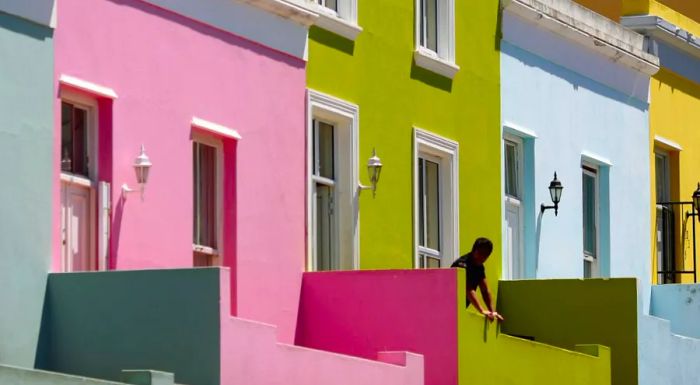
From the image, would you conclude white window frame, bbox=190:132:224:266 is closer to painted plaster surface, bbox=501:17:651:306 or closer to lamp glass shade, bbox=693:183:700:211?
painted plaster surface, bbox=501:17:651:306

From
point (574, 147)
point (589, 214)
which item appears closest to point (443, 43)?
point (574, 147)

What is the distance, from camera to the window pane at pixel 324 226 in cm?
2236

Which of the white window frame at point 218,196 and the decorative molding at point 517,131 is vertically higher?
the decorative molding at point 517,131

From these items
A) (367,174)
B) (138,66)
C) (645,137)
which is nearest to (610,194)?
(645,137)

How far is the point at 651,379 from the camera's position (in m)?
24.8

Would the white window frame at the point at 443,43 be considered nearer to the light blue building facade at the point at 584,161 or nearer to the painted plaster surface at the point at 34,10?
the light blue building facade at the point at 584,161

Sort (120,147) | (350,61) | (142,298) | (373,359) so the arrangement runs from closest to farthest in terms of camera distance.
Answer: (142,298)
(120,147)
(373,359)
(350,61)

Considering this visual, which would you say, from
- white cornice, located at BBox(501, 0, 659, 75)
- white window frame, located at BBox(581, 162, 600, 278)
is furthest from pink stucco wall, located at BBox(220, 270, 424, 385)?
white window frame, located at BBox(581, 162, 600, 278)

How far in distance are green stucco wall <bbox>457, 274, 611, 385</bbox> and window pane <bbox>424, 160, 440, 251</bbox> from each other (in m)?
1.94

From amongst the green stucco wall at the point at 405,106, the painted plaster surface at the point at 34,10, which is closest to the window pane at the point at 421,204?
the green stucco wall at the point at 405,106

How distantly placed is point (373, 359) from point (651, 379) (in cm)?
501

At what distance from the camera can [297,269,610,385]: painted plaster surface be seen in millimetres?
20859

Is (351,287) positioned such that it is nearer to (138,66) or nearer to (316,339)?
(316,339)

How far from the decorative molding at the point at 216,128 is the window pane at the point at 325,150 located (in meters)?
1.89
